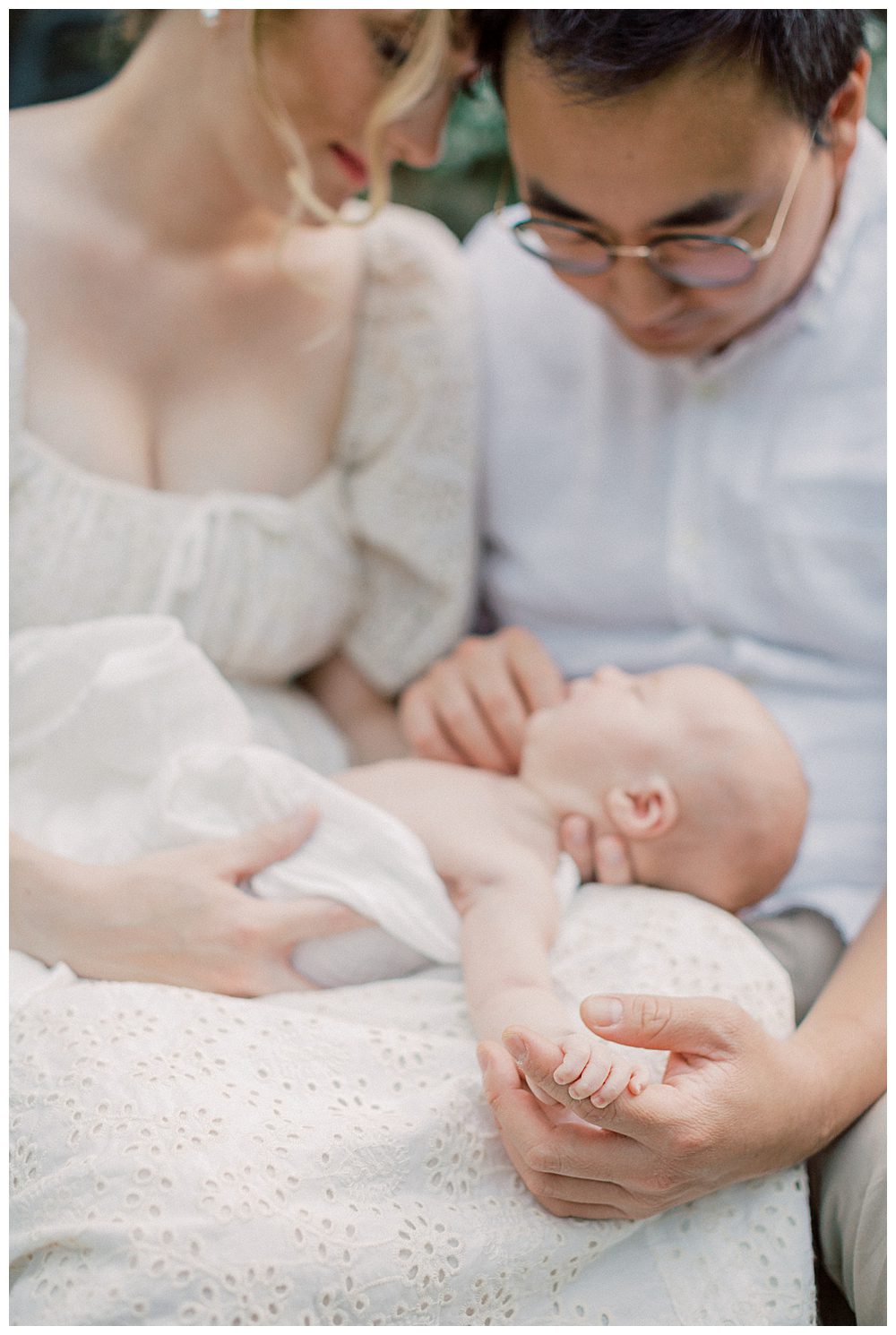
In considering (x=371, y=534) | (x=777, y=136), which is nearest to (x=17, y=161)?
(x=371, y=534)

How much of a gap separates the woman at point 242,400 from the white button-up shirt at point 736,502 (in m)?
0.12

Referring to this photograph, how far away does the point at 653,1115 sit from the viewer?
979 mm

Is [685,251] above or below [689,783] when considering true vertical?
above

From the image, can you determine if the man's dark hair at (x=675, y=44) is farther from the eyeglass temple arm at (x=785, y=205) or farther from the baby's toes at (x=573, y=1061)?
the baby's toes at (x=573, y=1061)

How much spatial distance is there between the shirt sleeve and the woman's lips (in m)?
0.22

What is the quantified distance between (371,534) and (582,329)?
1.48 feet

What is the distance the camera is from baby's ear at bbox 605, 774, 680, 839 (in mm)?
1375

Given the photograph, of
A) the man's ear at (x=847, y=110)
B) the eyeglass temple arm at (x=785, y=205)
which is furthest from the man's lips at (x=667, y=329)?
the man's ear at (x=847, y=110)

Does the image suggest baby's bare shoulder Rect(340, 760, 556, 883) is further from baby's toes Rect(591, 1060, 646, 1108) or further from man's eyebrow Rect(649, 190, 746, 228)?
man's eyebrow Rect(649, 190, 746, 228)

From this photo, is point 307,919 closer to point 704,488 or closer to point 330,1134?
point 330,1134

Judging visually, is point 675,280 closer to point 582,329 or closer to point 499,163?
point 582,329

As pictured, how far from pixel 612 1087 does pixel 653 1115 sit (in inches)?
2.4

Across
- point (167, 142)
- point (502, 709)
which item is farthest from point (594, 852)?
point (167, 142)

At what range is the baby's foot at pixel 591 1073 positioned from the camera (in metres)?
0.94
